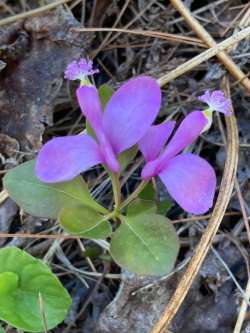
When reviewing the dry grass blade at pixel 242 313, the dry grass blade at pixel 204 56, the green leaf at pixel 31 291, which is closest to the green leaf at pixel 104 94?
the dry grass blade at pixel 204 56

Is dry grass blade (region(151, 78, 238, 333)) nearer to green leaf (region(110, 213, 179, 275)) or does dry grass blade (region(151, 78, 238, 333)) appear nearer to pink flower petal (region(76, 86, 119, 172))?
green leaf (region(110, 213, 179, 275))

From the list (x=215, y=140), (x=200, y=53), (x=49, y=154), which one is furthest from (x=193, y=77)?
(x=49, y=154)

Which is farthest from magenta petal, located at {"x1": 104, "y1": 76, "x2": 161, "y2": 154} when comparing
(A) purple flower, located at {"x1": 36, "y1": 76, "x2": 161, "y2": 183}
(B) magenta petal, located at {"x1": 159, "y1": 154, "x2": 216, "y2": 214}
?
(B) magenta petal, located at {"x1": 159, "y1": 154, "x2": 216, "y2": 214}

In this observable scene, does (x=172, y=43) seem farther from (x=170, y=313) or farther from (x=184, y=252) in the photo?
(x=170, y=313)

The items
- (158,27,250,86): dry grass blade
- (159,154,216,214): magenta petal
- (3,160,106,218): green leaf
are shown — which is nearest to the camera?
(159,154,216,214): magenta petal

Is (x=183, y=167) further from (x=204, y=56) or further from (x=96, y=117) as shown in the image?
(x=204, y=56)

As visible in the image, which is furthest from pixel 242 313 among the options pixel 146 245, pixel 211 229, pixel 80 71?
pixel 80 71
